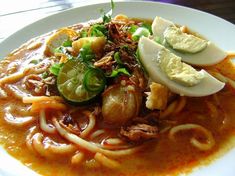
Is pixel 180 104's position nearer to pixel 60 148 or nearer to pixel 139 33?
pixel 139 33

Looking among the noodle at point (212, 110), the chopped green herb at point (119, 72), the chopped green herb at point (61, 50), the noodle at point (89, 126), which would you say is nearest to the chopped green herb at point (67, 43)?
the chopped green herb at point (61, 50)

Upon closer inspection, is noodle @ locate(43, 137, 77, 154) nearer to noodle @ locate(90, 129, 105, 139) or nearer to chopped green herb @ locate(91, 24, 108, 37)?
noodle @ locate(90, 129, 105, 139)

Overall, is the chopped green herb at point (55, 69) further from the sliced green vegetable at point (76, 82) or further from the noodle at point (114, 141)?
the noodle at point (114, 141)

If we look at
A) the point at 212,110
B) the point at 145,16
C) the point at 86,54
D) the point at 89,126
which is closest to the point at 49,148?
the point at 89,126

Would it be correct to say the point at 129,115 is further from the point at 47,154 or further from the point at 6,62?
the point at 6,62

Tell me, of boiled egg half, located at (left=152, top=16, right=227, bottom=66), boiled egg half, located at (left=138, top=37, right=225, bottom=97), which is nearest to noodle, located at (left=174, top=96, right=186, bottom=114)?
boiled egg half, located at (left=138, top=37, right=225, bottom=97)
